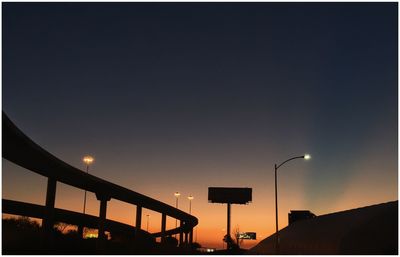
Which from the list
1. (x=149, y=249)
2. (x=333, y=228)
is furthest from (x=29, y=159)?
(x=333, y=228)

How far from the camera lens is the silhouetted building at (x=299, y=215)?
90.2 meters

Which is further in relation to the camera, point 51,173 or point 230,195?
point 230,195

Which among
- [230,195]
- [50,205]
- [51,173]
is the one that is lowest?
[50,205]

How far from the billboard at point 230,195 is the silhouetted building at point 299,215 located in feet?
43.4

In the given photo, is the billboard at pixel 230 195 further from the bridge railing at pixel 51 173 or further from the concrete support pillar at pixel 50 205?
the concrete support pillar at pixel 50 205

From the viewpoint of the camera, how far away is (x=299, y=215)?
91500 mm

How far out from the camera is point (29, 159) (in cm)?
3738

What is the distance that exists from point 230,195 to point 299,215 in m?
18.5

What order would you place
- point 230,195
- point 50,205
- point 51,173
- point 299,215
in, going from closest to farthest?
point 51,173
point 50,205
point 299,215
point 230,195

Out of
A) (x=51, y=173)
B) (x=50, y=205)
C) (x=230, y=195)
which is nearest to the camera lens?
(x=51, y=173)

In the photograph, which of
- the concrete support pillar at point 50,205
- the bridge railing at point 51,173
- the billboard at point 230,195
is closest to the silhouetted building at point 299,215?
the billboard at point 230,195

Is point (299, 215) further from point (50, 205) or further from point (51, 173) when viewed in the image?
point (51, 173)

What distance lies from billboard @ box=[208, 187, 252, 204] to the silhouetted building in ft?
43.4

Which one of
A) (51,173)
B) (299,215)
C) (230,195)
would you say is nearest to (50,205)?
(51,173)
